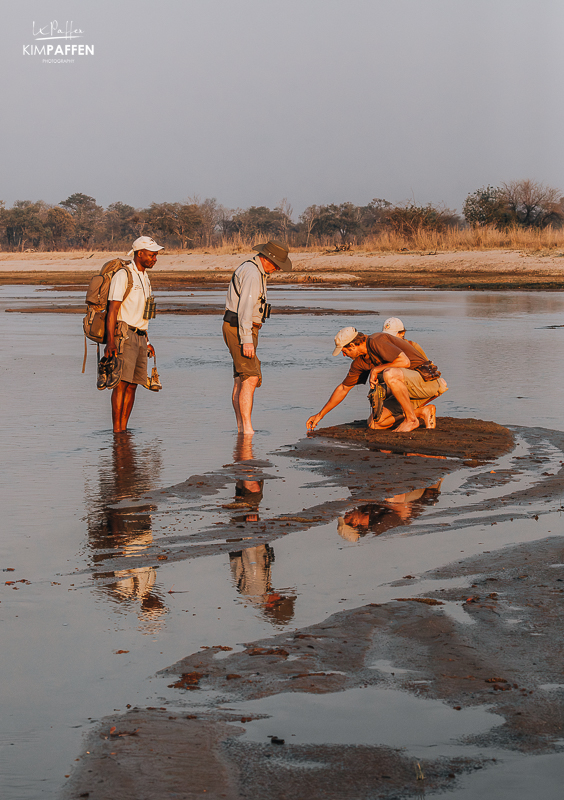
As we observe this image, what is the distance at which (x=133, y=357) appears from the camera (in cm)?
866

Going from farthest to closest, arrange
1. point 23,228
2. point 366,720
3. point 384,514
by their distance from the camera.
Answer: point 23,228 < point 384,514 < point 366,720

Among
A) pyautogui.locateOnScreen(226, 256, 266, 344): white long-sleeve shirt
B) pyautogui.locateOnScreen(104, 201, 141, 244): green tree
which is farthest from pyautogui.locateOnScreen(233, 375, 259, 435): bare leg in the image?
pyautogui.locateOnScreen(104, 201, 141, 244): green tree

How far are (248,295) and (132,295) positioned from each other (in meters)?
0.99

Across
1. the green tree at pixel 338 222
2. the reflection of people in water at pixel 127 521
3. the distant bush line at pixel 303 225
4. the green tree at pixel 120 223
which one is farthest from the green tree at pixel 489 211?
the reflection of people in water at pixel 127 521

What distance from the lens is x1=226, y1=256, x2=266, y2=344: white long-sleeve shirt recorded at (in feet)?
27.5

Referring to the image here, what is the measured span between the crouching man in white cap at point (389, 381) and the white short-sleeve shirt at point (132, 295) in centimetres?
170

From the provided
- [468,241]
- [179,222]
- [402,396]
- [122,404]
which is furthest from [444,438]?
[179,222]

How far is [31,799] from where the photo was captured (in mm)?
2762

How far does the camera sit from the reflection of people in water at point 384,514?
561 cm

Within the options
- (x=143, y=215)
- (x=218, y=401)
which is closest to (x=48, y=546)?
(x=218, y=401)

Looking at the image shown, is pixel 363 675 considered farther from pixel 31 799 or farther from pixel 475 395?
pixel 475 395

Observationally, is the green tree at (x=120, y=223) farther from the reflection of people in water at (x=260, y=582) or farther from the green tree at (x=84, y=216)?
the reflection of people in water at (x=260, y=582)

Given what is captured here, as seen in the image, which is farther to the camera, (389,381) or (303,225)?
(303,225)

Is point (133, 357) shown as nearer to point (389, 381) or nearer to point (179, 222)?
point (389, 381)
